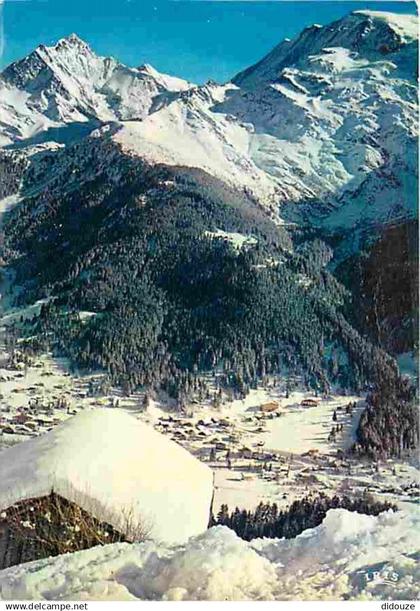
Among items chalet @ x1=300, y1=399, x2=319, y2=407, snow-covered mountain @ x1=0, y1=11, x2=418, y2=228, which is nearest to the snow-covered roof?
chalet @ x1=300, y1=399, x2=319, y2=407

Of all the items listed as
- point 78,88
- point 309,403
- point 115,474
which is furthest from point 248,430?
point 78,88

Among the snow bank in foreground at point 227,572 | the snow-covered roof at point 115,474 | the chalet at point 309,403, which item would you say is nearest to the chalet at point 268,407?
the chalet at point 309,403

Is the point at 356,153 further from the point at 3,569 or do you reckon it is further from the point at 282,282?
the point at 3,569

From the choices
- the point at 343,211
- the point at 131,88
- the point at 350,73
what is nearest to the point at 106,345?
the point at 343,211

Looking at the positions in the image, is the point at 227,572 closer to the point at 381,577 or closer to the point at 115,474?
the point at 381,577

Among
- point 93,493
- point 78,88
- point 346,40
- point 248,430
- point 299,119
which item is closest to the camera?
point 93,493

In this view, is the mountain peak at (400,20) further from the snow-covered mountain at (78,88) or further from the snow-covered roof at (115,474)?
the snow-covered roof at (115,474)
